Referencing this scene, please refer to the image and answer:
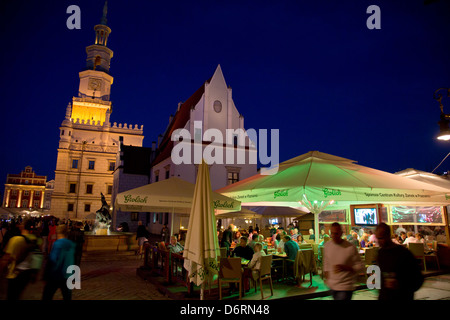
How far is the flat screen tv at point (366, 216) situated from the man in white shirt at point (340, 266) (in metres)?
9.52

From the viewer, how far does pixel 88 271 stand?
10594mm

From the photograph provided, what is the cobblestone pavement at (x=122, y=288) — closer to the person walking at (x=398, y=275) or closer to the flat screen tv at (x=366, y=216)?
the flat screen tv at (x=366, y=216)

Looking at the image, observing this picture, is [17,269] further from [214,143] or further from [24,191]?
[24,191]

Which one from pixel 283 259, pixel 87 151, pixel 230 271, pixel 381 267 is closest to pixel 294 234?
pixel 283 259

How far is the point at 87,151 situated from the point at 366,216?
43925 mm

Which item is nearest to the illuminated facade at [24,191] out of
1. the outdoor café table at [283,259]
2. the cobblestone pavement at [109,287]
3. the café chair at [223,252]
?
the cobblestone pavement at [109,287]

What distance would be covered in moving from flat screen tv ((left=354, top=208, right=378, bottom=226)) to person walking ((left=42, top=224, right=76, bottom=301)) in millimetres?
12096

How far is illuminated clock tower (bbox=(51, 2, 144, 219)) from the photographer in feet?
145

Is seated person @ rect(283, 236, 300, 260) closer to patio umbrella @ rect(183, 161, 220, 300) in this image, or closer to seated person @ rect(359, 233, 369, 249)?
patio umbrella @ rect(183, 161, 220, 300)

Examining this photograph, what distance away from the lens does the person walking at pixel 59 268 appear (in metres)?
4.90

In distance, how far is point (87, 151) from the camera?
4591 cm

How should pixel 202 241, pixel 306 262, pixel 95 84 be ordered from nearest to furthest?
pixel 202 241 → pixel 306 262 → pixel 95 84
